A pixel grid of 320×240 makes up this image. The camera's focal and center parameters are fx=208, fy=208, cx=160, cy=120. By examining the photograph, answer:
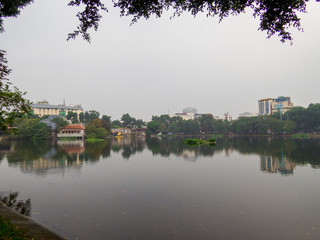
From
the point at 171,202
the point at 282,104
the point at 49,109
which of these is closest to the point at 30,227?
the point at 171,202

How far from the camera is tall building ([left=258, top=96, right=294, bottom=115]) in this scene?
145625 millimetres

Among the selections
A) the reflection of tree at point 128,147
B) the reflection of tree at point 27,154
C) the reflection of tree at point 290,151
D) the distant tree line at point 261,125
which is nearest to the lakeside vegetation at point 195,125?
the distant tree line at point 261,125

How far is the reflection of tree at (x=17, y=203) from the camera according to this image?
9.10 meters

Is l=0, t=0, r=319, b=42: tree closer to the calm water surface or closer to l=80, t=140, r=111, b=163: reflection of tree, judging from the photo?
the calm water surface

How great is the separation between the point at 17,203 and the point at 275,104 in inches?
6680

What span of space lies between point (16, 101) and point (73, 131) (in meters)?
61.8

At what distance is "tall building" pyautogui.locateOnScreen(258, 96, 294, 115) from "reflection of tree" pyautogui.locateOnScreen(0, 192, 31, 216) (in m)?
151

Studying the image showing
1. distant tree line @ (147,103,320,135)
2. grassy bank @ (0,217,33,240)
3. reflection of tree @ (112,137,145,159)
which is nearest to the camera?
grassy bank @ (0,217,33,240)

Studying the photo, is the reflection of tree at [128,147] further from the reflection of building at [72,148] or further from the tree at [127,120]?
the tree at [127,120]

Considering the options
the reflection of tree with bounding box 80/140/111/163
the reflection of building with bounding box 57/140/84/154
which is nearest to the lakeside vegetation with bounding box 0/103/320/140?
the reflection of building with bounding box 57/140/84/154

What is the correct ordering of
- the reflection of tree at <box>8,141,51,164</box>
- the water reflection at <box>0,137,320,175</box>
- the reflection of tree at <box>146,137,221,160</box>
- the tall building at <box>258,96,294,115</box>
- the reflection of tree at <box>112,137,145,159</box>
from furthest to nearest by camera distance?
1. the tall building at <box>258,96,294,115</box>
2. the reflection of tree at <box>112,137,145,159</box>
3. the reflection of tree at <box>146,137,221,160</box>
4. the reflection of tree at <box>8,141,51,164</box>
5. the water reflection at <box>0,137,320,175</box>

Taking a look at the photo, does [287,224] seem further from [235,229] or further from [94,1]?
[94,1]

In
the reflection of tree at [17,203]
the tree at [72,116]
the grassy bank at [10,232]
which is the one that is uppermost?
the tree at [72,116]

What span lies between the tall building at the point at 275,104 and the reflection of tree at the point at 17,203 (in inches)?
5952
